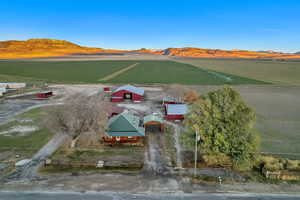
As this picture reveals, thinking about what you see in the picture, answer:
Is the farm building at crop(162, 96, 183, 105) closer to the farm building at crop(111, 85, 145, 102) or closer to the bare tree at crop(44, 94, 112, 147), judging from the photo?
→ the farm building at crop(111, 85, 145, 102)

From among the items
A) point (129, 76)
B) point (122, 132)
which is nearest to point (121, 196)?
point (122, 132)

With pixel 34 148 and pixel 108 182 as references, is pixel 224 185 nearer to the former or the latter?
pixel 108 182

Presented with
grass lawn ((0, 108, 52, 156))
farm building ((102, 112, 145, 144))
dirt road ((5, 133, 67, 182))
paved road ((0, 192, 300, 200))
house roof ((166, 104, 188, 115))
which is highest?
house roof ((166, 104, 188, 115))

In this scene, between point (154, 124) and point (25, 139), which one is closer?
Result: point (25, 139)

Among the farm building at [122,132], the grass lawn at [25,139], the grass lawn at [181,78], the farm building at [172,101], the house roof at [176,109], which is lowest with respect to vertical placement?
the grass lawn at [25,139]

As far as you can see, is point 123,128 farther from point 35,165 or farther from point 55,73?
point 55,73

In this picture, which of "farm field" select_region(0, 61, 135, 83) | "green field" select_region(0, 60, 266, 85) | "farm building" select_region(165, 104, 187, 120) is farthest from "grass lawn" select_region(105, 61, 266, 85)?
"farm building" select_region(165, 104, 187, 120)

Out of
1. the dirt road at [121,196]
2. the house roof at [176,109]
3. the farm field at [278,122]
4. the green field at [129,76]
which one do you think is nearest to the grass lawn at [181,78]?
the green field at [129,76]

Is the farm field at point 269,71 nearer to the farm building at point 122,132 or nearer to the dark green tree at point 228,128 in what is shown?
the dark green tree at point 228,128
